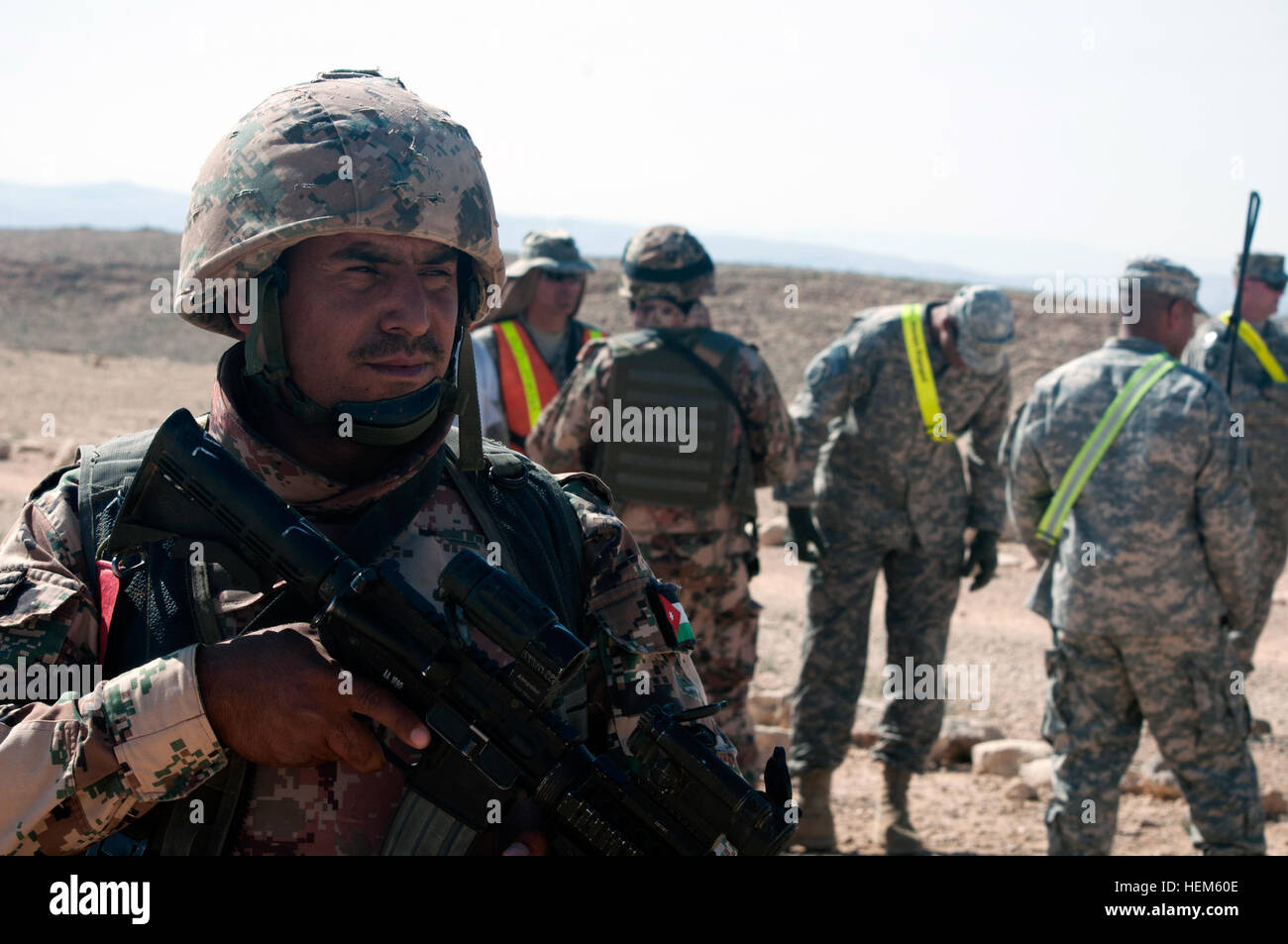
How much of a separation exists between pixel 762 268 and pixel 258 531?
3661cm

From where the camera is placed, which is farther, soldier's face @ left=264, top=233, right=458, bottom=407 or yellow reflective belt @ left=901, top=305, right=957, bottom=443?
yellow reflective belt @ left=901, top=305, right=957, bottom=443

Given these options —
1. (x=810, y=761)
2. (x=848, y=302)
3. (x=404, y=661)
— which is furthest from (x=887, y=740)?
(x=848, y=302)

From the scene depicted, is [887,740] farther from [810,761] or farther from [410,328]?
[410,328]

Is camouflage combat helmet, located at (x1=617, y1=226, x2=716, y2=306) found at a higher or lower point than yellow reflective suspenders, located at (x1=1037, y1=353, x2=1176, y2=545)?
higher

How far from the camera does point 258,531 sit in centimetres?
181

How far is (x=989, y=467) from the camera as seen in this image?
19.2 ft

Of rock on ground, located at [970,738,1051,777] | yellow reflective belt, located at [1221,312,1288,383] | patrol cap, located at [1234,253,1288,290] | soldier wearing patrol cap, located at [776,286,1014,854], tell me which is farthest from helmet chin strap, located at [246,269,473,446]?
patrol cap, located at [1234,253,1288,290]

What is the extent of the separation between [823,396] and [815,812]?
1798 millimetres

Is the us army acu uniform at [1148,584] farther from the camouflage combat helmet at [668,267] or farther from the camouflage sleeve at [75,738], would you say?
the camouflage sleeve at [75,738]

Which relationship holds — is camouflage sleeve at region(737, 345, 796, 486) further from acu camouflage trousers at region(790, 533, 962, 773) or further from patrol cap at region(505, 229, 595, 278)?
patrol cap at region(505, 229, 595, 278)

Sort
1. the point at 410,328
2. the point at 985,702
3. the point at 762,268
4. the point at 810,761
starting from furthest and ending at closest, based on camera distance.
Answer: the point at 762,268 < the point at 985,702 < the point at 810,761 < the point at 410,328

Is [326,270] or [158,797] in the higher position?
[326,270]

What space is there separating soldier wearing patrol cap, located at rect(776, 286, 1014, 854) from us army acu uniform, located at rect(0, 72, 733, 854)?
11.5 feet

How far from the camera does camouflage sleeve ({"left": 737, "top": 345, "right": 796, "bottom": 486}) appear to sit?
5.01 meters
